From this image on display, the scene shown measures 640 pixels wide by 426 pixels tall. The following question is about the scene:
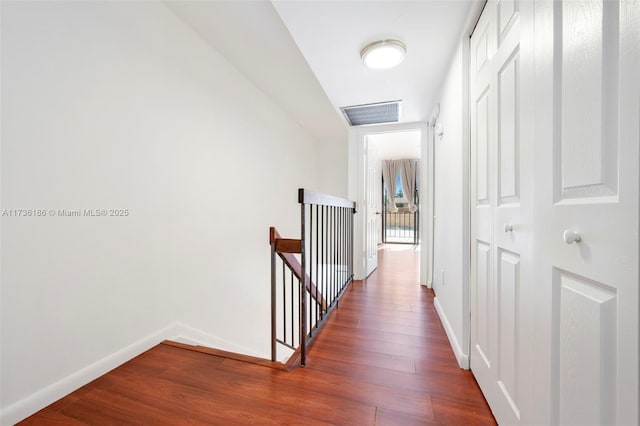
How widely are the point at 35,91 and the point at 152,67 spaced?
690mm

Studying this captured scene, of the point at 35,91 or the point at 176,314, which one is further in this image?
the point at 176,314

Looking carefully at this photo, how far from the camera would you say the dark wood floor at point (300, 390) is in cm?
106

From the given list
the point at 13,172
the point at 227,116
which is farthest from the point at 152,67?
the point at 13,172

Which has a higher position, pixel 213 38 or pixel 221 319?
pixel 213 38

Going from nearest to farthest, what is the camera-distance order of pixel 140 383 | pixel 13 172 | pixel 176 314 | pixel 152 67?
1. pixel 13 172
2. pixel 140 383
3. pixel 152 67
4. pixel 176 314

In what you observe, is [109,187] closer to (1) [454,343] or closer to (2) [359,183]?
(1) [454,343]

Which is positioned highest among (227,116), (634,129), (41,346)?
(227,116)

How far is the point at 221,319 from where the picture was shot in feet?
7.34

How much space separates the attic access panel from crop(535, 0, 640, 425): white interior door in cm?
207

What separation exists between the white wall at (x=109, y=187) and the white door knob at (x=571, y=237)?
193 cm

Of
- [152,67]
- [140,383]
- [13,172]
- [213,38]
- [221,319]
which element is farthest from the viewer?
[221,319]

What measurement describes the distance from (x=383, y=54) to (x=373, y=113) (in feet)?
3.99

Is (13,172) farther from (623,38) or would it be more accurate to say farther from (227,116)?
(623,38)

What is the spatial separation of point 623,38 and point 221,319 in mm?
2600
